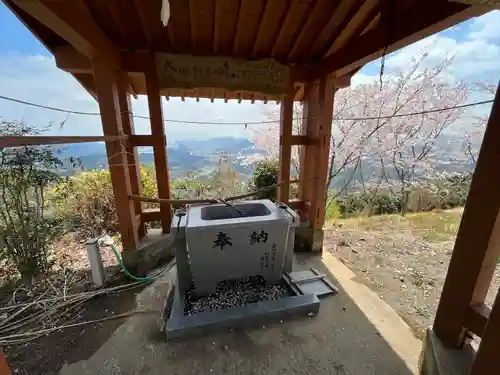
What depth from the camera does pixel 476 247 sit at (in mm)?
1399

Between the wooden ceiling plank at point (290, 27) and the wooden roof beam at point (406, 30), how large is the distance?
2.13ft

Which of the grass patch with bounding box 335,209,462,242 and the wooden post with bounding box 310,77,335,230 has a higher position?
the wooden post with bounding box 310,77,335,230

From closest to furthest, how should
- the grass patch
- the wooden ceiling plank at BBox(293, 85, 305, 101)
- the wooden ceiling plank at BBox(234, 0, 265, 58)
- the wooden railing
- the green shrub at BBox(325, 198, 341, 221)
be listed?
the wooden railing → the wooden ceiling plank at BBox(234, 0, 265, 58) → the wooden ceiling plank at BBox(293, 85, 305, 101) → the grass patch → the green shrub at BBox(325, 198, 341, 221)

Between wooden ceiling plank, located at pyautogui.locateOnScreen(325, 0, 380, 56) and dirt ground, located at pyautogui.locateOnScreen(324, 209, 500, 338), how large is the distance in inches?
124

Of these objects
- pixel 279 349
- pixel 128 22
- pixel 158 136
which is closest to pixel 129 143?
pixel 158 136

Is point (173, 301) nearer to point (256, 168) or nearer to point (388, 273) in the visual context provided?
point (388, 273)

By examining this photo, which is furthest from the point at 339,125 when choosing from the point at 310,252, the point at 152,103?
the point at 152,103

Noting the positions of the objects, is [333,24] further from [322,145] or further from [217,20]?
[322,145]

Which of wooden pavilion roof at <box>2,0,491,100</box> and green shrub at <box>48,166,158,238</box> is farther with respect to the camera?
green shrub at <box>48,166,158,238</box>

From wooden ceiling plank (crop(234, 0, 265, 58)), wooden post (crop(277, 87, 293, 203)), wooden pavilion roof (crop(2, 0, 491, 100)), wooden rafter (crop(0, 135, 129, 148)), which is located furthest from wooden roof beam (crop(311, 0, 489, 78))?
wooden rafter (crop(0, 135, 129, 148))

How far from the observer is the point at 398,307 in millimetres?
2734

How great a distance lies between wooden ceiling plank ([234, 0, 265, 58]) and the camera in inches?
93.6

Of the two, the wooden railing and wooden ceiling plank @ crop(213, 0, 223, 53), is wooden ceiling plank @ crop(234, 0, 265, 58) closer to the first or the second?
wooden ceiling plank @ crop(213, 0, 223, 53)

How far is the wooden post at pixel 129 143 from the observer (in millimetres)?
3086
